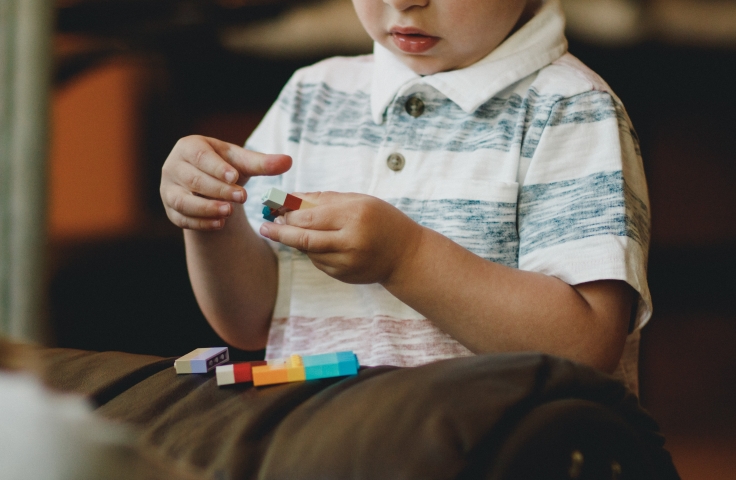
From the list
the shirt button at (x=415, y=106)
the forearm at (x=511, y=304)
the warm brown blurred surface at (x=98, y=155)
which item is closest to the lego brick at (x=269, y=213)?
the forearm at (x=511, y=304)

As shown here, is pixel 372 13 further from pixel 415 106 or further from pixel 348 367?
pixel 348 367

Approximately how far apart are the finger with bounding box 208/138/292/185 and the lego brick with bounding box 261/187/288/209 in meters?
0.06

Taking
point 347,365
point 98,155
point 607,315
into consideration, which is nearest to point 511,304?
point 607,315

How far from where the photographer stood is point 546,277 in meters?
0.55

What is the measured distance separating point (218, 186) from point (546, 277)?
Result: 278mm

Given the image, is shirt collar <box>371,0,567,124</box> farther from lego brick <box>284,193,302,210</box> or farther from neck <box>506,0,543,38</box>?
lego brick <box>284,193,302,210</box>

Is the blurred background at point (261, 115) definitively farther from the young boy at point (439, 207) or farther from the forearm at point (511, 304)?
the forearm at point (511, 304)

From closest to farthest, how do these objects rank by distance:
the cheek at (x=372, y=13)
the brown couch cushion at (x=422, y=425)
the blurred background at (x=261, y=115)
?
the brown couch cushion at (x=422, y=425) → the cheek at (x=372, y=13) → the blurred background at (x=261, y=115)

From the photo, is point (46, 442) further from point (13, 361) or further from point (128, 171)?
point (128, 171)

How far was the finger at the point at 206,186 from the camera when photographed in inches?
22.5

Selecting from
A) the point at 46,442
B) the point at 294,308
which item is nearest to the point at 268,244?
the point at 294,308

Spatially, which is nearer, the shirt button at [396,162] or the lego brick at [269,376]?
the lego brick at [269,376]

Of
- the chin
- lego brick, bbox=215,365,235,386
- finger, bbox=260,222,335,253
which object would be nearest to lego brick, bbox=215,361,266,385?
lego brick, bbox=215,365,235,386

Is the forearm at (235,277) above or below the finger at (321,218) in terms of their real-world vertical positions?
below
